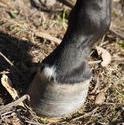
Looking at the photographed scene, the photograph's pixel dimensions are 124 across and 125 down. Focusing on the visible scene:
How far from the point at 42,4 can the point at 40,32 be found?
53cm

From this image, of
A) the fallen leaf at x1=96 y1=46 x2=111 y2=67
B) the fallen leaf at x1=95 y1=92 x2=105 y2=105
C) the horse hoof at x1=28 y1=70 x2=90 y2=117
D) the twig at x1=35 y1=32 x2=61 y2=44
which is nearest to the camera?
the horse hoof at x1=28 y1=70 x2=90 y2=117

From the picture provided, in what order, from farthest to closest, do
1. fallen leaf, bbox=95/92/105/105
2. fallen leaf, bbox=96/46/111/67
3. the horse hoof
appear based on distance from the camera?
1. fallen leaf, bbox=96/46/111/67
2. fallen leaf, bbox=95/92/105/105
3. the horse hoof

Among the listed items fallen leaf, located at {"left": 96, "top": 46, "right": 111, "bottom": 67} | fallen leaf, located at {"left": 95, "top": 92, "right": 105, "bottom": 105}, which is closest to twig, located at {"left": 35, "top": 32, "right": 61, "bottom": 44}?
fallen leaf, located at {"left": 96, "top": 46, "right": 111, "bottom": 67}

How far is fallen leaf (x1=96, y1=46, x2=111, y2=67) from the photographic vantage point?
243 cm

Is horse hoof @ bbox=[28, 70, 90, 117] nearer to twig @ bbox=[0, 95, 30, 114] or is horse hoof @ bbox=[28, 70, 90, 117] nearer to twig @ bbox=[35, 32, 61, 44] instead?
twig @ bbox=[0, 95, 30, 114]

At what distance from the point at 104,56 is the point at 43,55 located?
0.52m

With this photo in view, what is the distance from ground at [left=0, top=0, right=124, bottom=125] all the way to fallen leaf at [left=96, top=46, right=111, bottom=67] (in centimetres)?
4

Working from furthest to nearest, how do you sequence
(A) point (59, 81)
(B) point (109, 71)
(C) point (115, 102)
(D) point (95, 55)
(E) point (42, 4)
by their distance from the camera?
(E) point (42, 4) < (D) point (95, 55) < (B) point (109, 71) < (C) point (115, 102) < (A) point (59, 81)

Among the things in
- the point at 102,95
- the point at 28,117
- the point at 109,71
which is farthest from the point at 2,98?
the point at 109,71

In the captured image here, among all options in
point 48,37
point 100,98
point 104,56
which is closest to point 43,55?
point 48,37

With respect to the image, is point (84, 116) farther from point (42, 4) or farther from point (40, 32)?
point (42, 4)

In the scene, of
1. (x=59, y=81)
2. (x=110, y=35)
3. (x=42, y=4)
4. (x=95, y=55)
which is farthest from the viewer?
(x=42, y=4)

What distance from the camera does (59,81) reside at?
1775mm

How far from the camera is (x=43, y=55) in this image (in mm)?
2453
